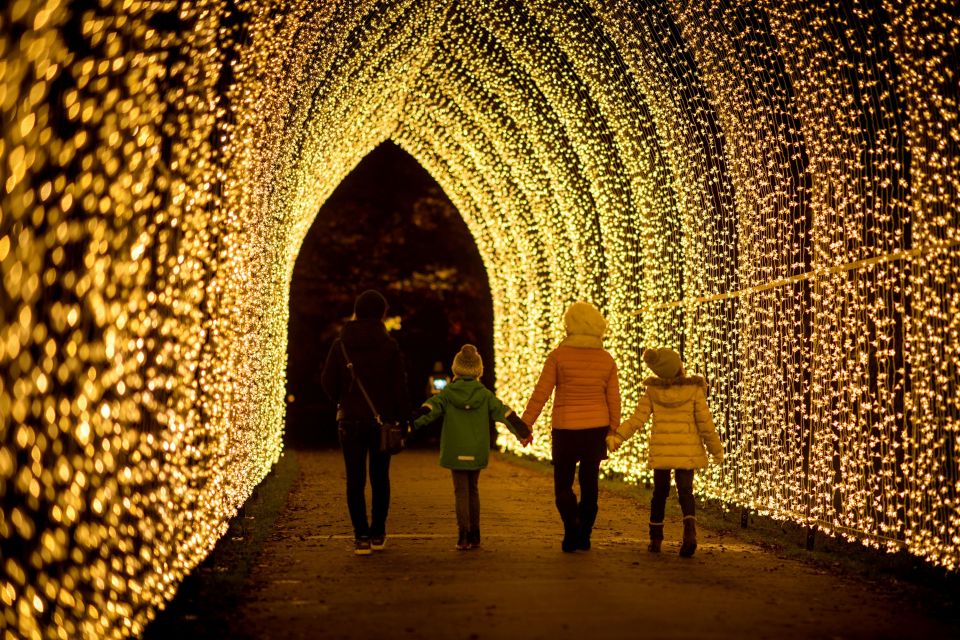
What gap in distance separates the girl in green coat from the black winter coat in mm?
281

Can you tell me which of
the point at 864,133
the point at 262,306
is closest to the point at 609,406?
the point at 864,133

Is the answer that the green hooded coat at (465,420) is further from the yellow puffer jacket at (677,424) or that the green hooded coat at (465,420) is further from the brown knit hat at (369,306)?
the yellow puffer jacket at (677,424)

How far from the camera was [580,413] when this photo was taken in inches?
347

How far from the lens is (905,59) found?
8336mm

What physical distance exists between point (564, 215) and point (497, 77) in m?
2.09

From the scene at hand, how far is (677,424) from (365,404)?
7.08 ft

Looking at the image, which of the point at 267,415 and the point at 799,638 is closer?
the point at 799,638

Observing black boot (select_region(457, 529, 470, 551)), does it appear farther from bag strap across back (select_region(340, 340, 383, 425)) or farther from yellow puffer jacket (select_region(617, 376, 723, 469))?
yellow puffer jacket (select_region(617, 376, 723, 469))

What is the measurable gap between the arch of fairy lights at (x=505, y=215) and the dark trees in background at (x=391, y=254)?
12484 mm

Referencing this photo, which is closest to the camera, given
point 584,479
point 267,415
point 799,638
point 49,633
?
point 49,633

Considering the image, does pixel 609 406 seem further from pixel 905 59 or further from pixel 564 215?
pixel 564 215

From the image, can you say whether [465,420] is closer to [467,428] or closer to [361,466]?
[467,428]

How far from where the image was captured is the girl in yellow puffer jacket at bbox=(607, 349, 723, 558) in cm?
879

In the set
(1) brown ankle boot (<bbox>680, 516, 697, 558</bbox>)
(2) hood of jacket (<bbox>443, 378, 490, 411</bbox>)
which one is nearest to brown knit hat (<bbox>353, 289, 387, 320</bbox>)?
(2) hood of jacket (<bbox>443, 378, 490, 411</bbox>)
